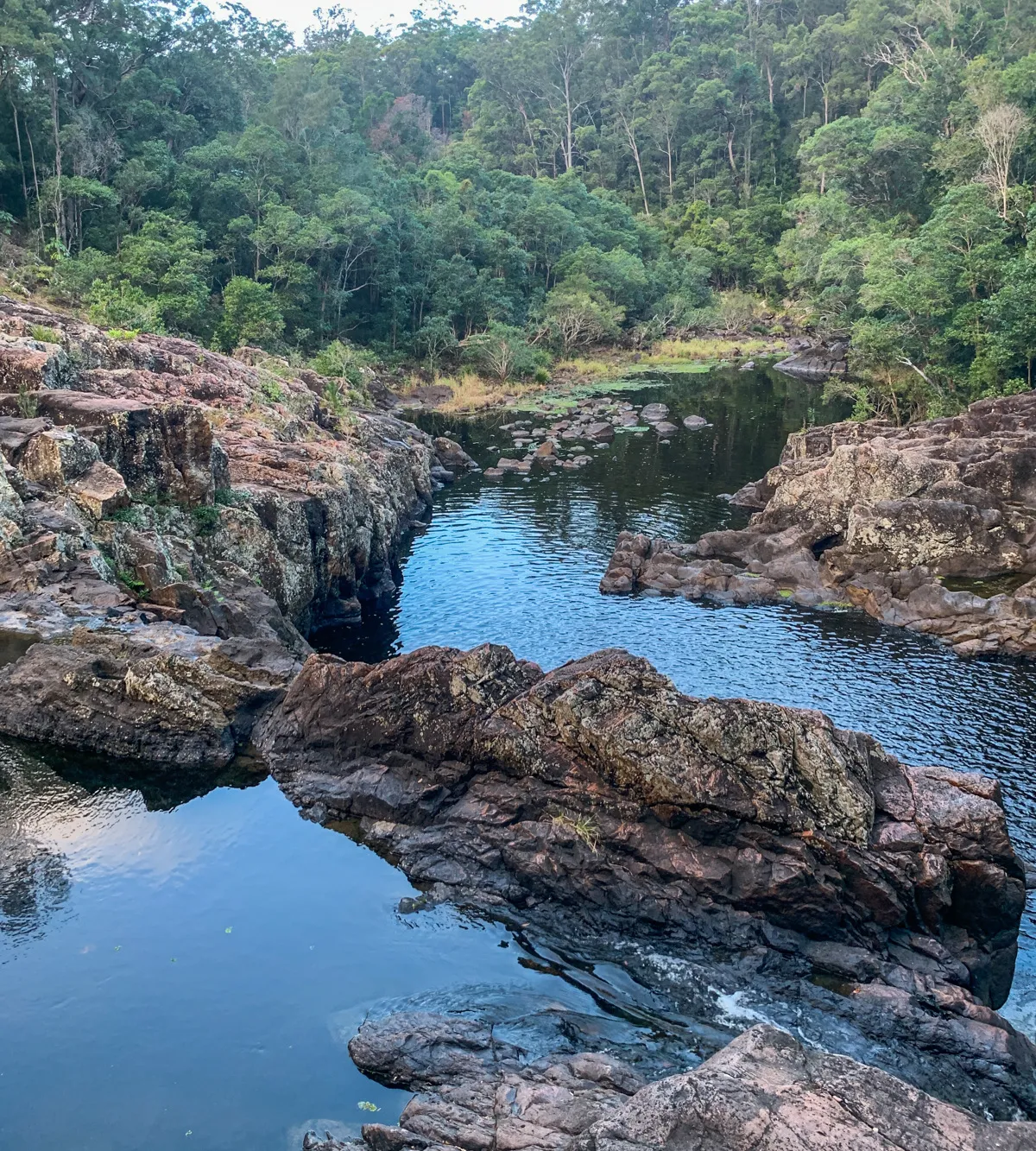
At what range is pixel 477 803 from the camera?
18.5m

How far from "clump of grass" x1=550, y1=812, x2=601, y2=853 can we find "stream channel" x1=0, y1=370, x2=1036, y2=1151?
2025 mm

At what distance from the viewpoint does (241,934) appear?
15945 millimetres

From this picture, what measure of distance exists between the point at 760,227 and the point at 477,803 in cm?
12420

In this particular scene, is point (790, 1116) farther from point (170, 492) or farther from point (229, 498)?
point (229, 498)

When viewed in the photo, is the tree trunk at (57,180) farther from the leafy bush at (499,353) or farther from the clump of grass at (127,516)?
the clump of grass at (127,516)

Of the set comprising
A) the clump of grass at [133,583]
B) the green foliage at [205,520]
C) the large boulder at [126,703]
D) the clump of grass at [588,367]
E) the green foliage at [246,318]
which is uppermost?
the green foliage at [246,318]

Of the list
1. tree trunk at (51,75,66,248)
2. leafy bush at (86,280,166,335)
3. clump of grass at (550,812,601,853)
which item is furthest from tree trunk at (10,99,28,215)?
clump of grass at (550,812,601,853)

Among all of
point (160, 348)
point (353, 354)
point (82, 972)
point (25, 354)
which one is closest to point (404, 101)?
point (353, 354)

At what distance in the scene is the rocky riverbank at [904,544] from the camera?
1351 inches

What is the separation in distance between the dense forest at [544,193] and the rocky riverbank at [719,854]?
41.6m

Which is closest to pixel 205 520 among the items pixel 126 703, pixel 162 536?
pixel 162 536

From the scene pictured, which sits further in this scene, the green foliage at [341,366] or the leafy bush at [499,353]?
the leafy bush at [499,353]

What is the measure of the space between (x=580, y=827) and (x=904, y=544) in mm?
26164

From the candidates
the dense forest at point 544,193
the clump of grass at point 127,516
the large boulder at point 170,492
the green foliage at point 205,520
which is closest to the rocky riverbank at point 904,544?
the large boulder at point 170,492
